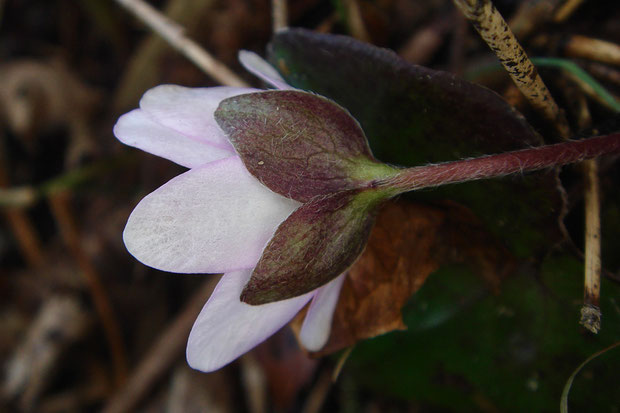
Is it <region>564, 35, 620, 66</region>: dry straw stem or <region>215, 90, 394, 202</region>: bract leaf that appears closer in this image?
<region>215, 90, 394, 202</region>: bract leaf

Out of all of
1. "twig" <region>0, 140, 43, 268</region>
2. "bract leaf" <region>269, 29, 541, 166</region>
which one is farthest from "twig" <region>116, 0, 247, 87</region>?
"twig" <region>0, 140, 43, 268</region>

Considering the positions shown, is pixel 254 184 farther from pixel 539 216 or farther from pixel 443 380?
pixel 443 380

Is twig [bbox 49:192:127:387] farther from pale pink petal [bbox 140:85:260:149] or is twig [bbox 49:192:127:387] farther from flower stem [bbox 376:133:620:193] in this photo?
flower stem [bbox 376:133:620:193]

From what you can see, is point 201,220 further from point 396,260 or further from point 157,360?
point 157,360

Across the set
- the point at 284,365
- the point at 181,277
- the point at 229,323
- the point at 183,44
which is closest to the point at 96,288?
the point at 181,277

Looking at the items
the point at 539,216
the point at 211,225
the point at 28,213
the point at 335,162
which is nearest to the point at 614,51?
the point at 539,216

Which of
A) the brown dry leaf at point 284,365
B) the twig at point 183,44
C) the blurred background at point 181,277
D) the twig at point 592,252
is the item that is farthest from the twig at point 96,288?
the twig at point 592,252
